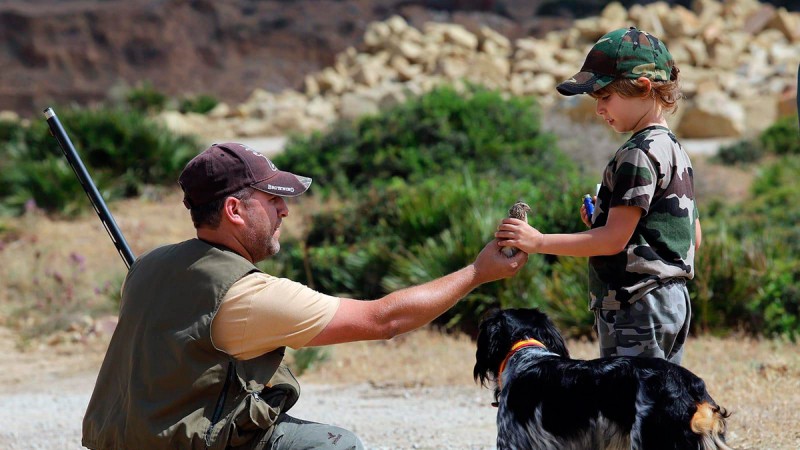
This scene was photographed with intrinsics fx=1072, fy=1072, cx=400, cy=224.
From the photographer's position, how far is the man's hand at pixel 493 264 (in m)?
3.68

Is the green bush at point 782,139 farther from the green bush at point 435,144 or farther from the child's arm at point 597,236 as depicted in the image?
the child's arm at point 597,236

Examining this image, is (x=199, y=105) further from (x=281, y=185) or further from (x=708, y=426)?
(x=708, y=426)

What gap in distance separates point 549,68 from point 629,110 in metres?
29.5

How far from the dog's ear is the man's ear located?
0.95 m

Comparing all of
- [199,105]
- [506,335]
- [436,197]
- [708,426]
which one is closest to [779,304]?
[436,197]

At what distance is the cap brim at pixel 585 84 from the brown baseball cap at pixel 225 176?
1.13 meters

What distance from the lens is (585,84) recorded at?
3914 mm

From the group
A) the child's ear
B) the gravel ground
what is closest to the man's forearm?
the child's ear

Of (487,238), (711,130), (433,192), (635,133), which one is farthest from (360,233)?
(711,130)

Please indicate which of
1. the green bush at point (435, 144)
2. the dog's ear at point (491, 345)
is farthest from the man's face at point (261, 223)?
the green bush at point (435, 144)

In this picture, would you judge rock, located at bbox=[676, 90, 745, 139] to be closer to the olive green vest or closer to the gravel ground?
the gravel ground

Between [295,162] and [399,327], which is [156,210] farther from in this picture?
[399,327]

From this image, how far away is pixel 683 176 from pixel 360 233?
7.14 meters

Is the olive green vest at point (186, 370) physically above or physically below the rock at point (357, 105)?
above
